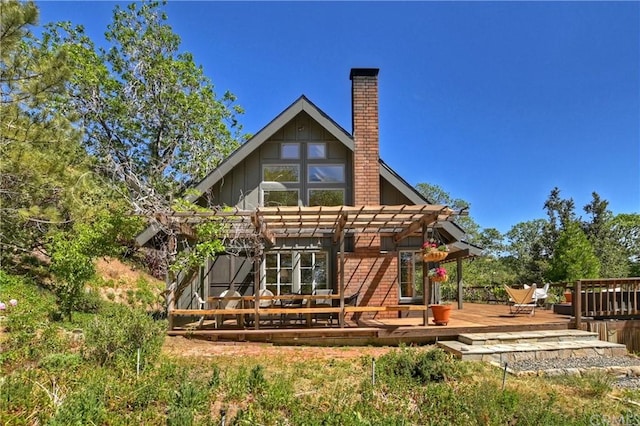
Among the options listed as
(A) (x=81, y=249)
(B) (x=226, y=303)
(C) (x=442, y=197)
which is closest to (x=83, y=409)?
(B) (x=226, y=303)

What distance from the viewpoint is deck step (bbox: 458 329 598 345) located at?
25.8ft

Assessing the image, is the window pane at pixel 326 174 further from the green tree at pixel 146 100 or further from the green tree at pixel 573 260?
the green tree at pixel 573 260

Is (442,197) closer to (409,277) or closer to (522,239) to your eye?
(522,239)

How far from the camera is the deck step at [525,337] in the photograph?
7877 millimetres

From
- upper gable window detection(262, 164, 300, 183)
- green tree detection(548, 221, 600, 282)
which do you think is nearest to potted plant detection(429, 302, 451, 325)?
upper gable window detection(262, 164, 300, 183)

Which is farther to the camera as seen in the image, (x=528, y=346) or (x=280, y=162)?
(x=280, y=162)

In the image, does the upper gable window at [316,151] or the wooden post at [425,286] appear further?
the upper gable window at [316,151]

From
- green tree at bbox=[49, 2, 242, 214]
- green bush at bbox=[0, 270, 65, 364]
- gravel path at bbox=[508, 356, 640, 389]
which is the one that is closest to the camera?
green bush at bbox=[0, 270, 65, 364]

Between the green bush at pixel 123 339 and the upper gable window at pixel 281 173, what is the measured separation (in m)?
5.63

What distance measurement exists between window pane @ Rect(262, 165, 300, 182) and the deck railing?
717 cm

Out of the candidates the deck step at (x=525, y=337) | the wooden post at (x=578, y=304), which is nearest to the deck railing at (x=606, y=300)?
the wooden post at (x=578, y=304)

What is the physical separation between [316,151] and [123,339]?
6.98 meters

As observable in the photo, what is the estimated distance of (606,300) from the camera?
965cm

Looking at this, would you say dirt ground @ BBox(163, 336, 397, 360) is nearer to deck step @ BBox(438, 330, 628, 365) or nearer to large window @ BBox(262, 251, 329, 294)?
deck step @ BBox(438, 330, 628, 365)
